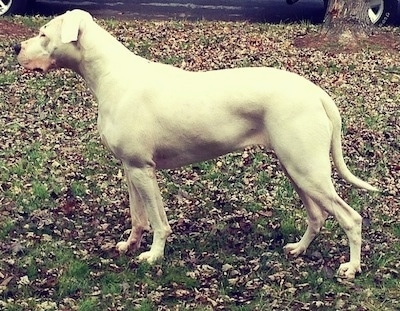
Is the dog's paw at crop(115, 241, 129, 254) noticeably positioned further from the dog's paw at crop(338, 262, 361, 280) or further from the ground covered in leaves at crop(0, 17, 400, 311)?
the dog's paw at crop(338, 262, 361, 280)

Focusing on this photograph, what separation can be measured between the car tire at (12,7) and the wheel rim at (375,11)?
5704mm

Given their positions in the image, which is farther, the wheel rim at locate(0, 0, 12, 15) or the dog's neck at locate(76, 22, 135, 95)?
the wheel rim at locate(0, 0, 12, 15)

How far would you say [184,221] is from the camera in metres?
6.52

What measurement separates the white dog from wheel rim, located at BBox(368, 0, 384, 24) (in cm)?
861

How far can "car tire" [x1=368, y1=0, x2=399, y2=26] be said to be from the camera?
45.0ft

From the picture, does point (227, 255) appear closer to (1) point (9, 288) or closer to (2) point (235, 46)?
(1) point (9, 288)

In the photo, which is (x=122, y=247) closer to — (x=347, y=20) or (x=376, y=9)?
(x=347, y=20)

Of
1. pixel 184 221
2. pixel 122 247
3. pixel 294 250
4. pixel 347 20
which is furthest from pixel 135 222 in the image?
pixel 347 20

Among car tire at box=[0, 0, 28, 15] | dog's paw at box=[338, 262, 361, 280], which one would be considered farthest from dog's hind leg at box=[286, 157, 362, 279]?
car tire at box=[0, 0, 28, 15]

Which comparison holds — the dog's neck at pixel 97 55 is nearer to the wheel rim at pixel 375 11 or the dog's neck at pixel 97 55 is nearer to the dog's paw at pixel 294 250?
the dog's paw at pixel 294 250

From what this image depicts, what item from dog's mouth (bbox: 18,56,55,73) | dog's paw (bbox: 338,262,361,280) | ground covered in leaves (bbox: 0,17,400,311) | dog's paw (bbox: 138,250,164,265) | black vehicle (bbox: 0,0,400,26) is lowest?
ground covered in leaves (bbox: 0,17,400,311)

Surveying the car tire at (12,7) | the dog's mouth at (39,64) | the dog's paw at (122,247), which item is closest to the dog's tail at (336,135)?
the dog's paw at (122,247)

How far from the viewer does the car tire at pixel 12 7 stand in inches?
528

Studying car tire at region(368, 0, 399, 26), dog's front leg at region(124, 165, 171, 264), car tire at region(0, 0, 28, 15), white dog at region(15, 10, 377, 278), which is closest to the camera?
white dog at region(15, 10, 377, 278)
